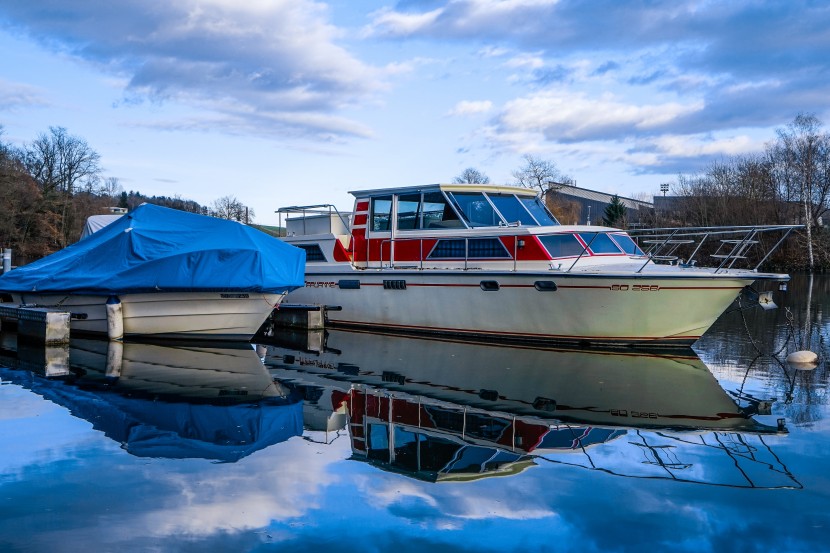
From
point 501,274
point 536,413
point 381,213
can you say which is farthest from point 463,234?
point 536,413

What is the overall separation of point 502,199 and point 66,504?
12.6 metres

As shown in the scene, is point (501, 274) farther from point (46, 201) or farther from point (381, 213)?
point (46, 201)

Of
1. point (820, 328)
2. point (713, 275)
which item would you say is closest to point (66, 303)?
point (713, 275)

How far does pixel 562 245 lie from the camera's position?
49.9 feet

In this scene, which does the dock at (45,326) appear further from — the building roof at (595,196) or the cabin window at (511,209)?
the building roof at (595,196)

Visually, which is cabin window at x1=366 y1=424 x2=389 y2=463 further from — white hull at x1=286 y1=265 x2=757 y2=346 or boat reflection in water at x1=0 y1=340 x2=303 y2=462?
white hull at x1=286 y1=265 x2=757 y2=346

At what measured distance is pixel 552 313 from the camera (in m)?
14.6

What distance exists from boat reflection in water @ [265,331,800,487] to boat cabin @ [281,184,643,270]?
7.88 feet

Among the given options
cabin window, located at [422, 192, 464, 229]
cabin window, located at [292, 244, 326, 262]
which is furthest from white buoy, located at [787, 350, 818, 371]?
cabin window, located at [292, 244, 326, 262]

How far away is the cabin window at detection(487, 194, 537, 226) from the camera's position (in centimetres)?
1633

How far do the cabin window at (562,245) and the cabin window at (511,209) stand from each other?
3.71 ft

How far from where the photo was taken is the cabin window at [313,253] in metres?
18.7

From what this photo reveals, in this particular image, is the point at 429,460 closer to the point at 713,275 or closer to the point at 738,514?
the point at 738,514

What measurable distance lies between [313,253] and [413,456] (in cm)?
1242
